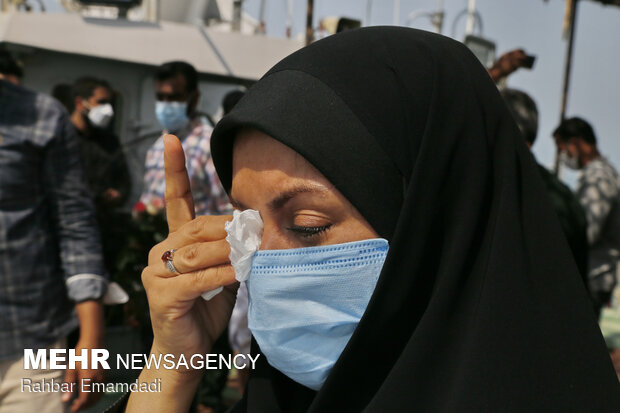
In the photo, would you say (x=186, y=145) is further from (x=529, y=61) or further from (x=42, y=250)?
(x=529, y=61)

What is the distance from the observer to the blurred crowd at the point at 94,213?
2.08m

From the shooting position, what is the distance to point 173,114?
392 centimetres

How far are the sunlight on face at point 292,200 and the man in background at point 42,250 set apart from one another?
3.68 ft

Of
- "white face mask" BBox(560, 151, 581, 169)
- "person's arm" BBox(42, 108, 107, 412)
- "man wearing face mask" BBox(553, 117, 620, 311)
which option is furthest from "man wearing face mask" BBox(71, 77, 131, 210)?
"white face mask" BBox(560, 151, 581, 169)

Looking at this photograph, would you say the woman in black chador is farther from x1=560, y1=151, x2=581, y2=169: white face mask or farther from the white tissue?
x1=560, y1=151, x2=581, y2=169: white face mask

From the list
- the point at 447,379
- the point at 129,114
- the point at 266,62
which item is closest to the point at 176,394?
the point at 447,379

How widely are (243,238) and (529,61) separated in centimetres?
292

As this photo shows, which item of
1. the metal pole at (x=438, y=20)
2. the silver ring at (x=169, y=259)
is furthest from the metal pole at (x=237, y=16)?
the silver ring at (x=169, y=259)

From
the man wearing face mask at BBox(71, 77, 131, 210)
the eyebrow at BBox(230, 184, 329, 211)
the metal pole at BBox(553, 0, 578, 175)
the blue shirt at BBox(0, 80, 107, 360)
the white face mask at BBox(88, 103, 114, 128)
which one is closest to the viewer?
the eyebrow at BBox(230, 184, 329, 211)

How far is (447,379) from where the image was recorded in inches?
42.7

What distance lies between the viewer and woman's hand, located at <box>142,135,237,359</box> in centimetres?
131

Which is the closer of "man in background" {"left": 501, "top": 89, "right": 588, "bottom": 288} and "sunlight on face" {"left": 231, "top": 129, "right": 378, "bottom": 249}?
"sunlight on face" {"left": 231, "top": 129, "right": 378, "bottom": 249}

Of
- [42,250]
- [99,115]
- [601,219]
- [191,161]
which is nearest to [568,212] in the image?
[601,219]

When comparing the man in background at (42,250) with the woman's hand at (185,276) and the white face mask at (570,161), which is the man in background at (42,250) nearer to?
the woman's hand at (185,276)
